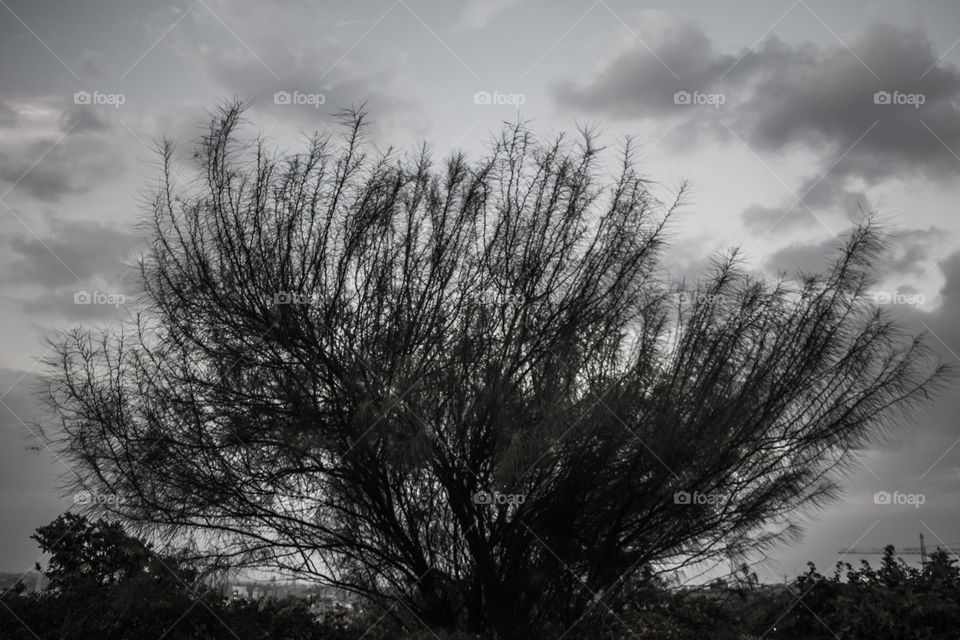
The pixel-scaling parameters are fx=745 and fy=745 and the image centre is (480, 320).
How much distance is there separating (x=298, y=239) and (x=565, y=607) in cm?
424

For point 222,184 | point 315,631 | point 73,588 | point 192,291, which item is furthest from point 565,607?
point 73,588

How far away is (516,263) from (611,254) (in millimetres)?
831

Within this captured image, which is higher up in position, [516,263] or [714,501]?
[516,263]

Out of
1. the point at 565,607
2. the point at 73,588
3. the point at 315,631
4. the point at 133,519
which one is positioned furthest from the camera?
the point at 73,588

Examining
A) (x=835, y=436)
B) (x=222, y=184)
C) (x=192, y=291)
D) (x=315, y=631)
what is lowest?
(x=315, y=631)

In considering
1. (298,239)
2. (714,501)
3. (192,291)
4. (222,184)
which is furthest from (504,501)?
(222,184)

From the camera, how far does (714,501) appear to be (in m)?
6.51

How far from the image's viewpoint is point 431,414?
609 centimetres

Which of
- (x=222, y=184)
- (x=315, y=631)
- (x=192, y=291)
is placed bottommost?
(x=315, y=631)

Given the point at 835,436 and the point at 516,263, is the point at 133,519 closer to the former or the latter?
the point at 516,263

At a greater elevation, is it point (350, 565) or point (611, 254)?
point (611, 254)

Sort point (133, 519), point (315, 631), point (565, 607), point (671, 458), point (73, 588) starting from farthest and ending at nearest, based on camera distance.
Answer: point (73, 588) < point (315, 631) < point (565, 607) < point (133, 519) < point (671, 458)

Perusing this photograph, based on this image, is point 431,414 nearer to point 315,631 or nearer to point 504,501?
point 504,501

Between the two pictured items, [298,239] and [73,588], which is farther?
[73,588]
